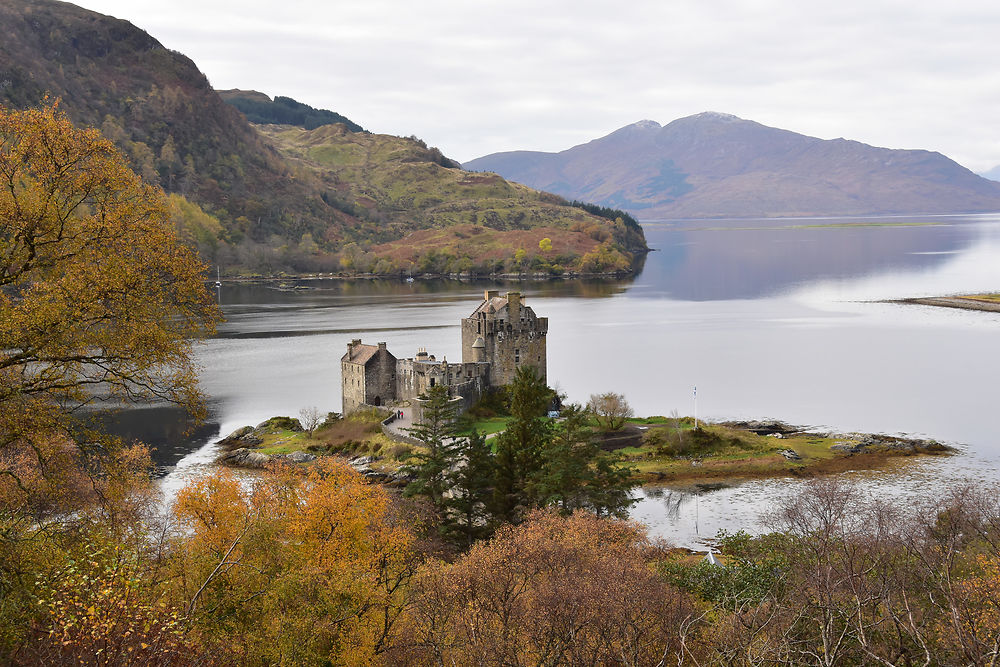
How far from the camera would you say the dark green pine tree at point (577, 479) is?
4500 cm

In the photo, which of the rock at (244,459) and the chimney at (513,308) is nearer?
the rock at (244,459)

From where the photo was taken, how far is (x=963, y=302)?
543 feet

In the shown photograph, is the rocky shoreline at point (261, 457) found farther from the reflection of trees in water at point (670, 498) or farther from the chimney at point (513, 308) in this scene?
the chimney at point (513, 308)

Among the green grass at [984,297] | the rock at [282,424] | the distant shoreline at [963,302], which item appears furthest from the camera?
the green grass at [984,297]

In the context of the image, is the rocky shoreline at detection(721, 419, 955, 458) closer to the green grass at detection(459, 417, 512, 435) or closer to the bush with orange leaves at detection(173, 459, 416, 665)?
the green grass at detection(459, 417, 512, 435)

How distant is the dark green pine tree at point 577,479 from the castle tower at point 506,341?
29.0 metres

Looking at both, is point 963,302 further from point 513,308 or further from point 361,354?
point 361,354

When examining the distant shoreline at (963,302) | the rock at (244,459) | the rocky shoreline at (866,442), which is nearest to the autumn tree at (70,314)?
the rock at (244,459)

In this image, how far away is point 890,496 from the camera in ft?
186

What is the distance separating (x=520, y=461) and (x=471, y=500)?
4.85 metres

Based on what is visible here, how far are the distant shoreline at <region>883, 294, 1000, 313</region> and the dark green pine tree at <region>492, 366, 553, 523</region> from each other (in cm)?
13624

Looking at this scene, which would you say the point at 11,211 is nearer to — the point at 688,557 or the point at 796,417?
the point at 688,557

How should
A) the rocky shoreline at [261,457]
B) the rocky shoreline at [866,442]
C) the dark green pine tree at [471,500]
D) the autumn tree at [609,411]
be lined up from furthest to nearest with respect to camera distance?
the autumn tree at [609,411], the rocky shoreline at [866,442], the rocky shoreline at [261,457], the dark green pine tree at [471,500]

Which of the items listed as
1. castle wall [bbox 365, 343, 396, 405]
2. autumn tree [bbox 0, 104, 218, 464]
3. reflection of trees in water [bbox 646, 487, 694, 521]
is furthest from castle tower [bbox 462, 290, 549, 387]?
autumn tree [bbox 0, 104, 218, 464]
